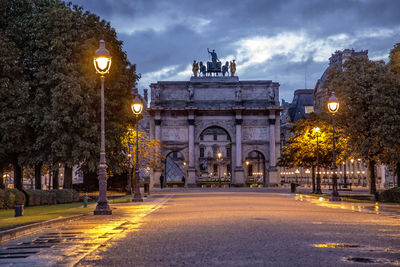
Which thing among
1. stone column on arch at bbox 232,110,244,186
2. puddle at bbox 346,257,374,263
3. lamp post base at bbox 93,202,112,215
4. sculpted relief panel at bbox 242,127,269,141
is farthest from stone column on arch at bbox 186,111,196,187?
Answer: puddle at bbox 346,257,374,263

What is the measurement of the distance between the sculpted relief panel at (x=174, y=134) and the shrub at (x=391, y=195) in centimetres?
4558

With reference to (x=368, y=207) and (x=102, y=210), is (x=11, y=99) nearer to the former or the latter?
(x=102, y=210)

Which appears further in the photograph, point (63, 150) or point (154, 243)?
point (63, 150)

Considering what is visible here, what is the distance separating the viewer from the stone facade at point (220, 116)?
76.4 m

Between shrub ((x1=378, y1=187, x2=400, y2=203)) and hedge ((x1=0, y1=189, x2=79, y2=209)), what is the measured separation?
19.4 meters

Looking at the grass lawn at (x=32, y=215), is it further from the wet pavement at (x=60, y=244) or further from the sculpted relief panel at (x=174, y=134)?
the sculpted relief panel at (x=174, y=134)

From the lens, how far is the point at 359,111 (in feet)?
125

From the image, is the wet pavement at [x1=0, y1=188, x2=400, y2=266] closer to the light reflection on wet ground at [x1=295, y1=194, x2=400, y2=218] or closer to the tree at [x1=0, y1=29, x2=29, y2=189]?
the light reflection on wet ground at [x1=295, y1=194, x2=400, y2=218]

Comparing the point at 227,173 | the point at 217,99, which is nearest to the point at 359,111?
the point at 217,99

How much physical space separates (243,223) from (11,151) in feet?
80.9

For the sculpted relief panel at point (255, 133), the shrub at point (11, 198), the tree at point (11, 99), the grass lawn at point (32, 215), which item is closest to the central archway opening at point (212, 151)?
the sculpted relief panel at point (255, 133)

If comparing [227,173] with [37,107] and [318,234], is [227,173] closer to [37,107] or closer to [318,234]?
[37,107]

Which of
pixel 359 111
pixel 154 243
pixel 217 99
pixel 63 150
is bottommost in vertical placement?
pixel 154 243

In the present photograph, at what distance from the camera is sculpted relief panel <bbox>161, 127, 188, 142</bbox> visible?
7750cm
